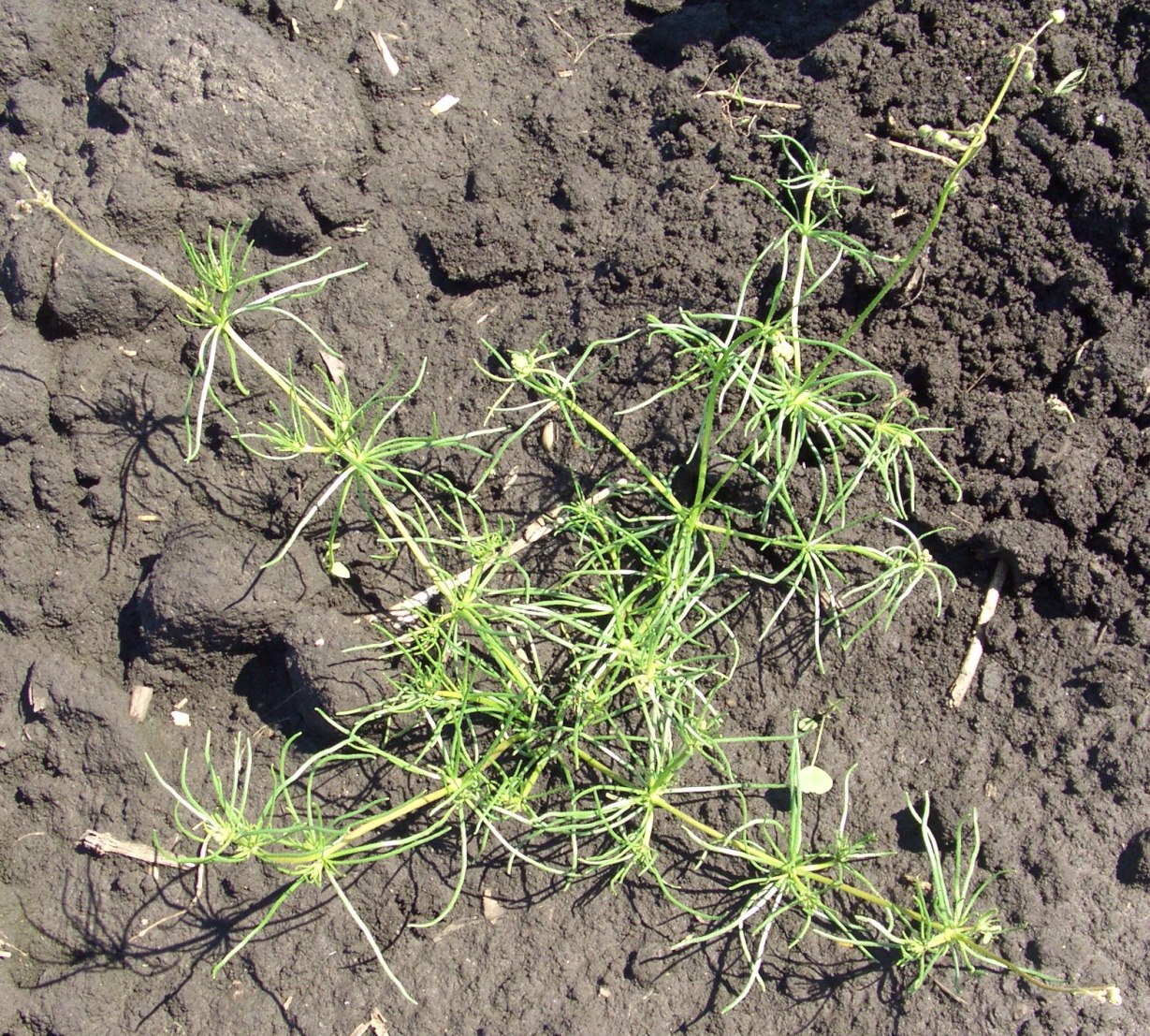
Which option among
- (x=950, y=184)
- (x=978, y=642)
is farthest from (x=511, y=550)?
(x=950, y=184)

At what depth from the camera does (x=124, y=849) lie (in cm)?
271

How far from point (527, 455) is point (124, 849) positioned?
1.66 meters

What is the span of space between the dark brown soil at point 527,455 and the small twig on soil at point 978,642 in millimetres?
34

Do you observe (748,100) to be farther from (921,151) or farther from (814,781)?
(814,781)

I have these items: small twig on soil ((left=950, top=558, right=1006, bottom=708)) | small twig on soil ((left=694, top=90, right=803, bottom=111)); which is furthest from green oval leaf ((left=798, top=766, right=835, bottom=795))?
small twig on soil ((left=694, top=90, right=803, bottom=111))

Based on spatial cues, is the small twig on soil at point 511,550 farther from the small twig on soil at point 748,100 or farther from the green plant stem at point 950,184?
the small twig on soil at point 748,100

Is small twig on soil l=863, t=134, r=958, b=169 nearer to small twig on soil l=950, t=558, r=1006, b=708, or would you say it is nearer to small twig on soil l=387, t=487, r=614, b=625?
small twig on soil l=950, t=558, r=1006, b=708

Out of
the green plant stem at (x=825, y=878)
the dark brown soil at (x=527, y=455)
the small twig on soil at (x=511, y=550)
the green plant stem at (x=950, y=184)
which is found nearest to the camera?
the green plant stem at (x=950, y=184)

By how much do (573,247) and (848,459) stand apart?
107cm

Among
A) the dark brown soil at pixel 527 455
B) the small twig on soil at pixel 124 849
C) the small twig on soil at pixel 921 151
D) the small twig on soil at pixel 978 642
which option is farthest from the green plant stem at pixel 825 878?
the small twig on soil at pixel 921 151

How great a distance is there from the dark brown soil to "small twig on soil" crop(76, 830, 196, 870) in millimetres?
32

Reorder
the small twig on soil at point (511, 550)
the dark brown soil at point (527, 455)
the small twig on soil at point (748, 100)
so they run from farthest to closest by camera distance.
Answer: the small twig on soil at point (748, 100), the small twig on soil at point (511, 550), the dark brown soil at point (527, 455)

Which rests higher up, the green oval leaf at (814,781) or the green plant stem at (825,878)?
the green oval leaf at (814,781)

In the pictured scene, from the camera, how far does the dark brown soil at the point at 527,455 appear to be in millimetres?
2605
